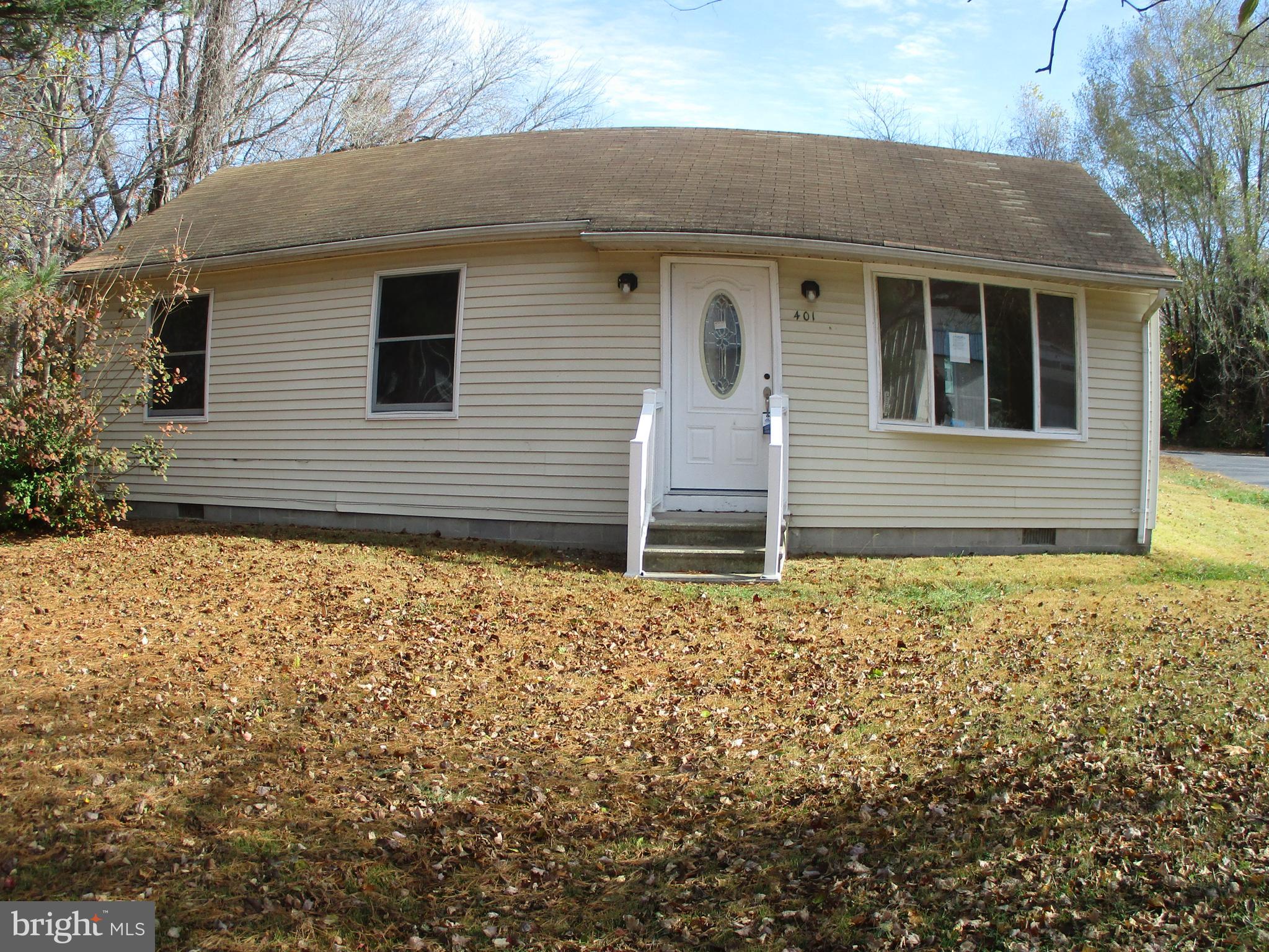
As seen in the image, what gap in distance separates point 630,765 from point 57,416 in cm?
766

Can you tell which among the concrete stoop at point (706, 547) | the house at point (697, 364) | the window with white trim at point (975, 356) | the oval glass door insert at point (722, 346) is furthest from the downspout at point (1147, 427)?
the oval glass door insert at point (722, 346)

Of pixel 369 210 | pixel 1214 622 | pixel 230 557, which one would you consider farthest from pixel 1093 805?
pixel 369 210

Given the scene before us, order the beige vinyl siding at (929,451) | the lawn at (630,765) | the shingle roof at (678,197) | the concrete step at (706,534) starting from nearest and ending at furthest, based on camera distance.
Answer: the lawn at (630,765), the concrete step at (706,534), the beige vinyl siding at (929,451), the shingle roof at (678,197)

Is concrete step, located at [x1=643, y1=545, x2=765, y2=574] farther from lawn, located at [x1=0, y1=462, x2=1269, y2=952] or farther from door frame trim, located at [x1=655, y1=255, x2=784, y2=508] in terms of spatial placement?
door frame trim, located at [x1=655, y1=255, x2=784, y2=508]

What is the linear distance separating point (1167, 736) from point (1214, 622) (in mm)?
2837

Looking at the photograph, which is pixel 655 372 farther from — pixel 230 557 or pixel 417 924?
pixel 417 924

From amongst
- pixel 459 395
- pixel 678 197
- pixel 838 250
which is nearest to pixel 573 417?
pixel 459 395

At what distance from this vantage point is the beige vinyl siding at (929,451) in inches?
372

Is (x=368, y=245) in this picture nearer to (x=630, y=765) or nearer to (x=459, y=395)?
(x=459, y=395)

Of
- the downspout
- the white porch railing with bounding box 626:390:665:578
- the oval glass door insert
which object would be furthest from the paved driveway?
the white porch railing with bounding box 626:390:665:578

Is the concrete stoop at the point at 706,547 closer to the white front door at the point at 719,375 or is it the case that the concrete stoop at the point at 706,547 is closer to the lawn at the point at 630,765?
the white front door at the point at 719,375

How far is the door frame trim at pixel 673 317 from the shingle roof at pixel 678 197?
0.37 meters

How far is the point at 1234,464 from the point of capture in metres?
20.4

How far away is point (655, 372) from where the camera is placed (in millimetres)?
9414
